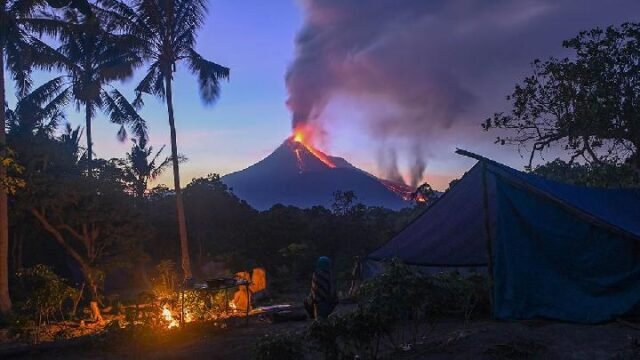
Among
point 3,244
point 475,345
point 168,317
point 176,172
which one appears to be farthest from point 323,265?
point 176,172

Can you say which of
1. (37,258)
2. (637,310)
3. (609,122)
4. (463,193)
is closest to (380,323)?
(637,310)

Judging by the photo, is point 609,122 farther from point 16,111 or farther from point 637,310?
point 16,111

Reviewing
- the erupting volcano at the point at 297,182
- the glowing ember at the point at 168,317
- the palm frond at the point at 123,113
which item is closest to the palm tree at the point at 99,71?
the palm frond at the point at 123,113

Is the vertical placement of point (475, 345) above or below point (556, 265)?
below

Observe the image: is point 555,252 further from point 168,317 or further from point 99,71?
point 99,71

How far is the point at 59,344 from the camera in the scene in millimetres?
8453

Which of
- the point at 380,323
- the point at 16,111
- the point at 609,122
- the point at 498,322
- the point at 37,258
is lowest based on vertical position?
the point at 498,322

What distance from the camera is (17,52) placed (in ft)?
50.1

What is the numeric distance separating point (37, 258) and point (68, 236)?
1.94 meters

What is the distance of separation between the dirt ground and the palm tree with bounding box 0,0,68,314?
17.4ft

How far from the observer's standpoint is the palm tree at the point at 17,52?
13594mm

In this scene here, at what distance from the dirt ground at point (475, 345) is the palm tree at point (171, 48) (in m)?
9.33

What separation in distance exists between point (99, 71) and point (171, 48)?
383 centimetres

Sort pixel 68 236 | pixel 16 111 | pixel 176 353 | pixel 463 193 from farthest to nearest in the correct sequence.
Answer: pixel 16 111, pixel 68 236, pixel 463 193, pixel 176 353
